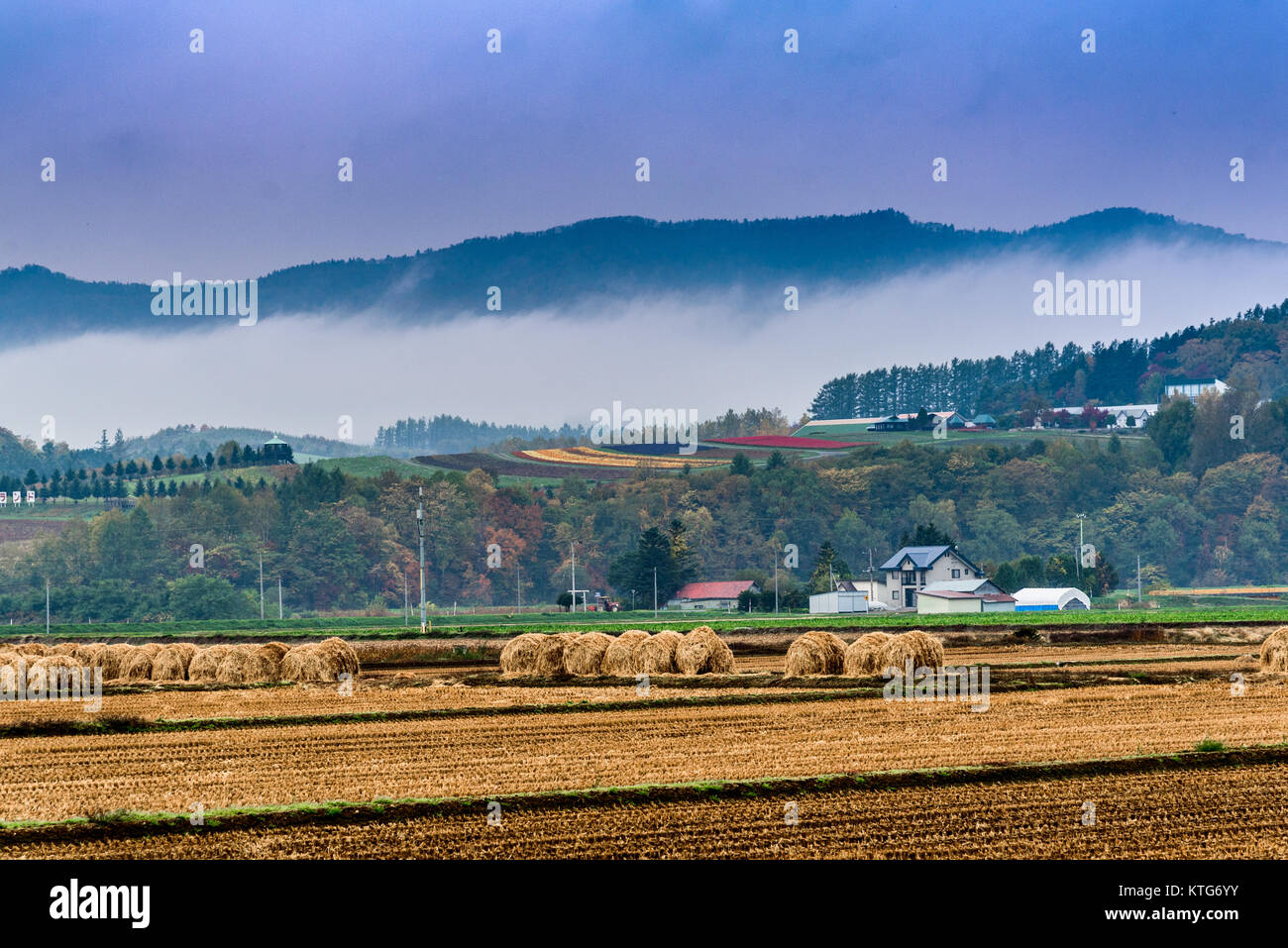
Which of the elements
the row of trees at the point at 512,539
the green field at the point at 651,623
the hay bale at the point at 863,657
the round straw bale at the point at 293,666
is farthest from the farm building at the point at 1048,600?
the round straw bale at the point at 293,666

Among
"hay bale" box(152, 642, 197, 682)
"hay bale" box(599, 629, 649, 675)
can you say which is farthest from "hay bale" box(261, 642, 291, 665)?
"hay bale" box(599, 629, 649, 675)

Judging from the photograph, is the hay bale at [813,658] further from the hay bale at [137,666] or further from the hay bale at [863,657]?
the hay bale at [137,666]

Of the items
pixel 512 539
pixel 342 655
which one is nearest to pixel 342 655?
pixel 342 655

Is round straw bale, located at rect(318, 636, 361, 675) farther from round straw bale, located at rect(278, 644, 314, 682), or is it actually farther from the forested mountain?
the forested mountain

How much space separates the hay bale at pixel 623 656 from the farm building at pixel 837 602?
3295 inches

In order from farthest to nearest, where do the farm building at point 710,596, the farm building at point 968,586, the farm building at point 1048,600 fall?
the farm building at point 710,596
the farm building at point 1048,600
the farm building at point 968,586

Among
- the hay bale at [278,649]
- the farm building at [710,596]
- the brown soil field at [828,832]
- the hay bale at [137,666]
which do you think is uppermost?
the brown soil field at [828,832]

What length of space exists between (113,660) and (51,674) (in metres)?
7.46

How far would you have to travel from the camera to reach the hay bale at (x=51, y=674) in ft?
132

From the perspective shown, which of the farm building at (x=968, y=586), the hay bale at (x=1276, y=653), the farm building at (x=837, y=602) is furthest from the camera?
the farm building at (x=837, y=602)

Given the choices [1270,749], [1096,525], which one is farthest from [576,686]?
[1096,525]

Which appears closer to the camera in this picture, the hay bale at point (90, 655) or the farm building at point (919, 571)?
the hay bale at point (90, 655)

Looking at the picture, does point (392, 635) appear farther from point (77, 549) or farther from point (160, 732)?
point (77, 549)
